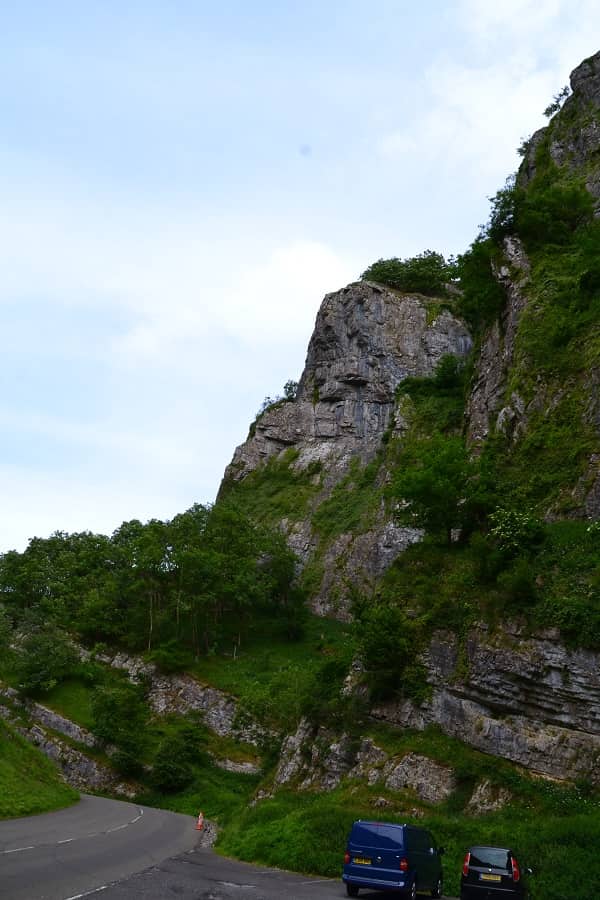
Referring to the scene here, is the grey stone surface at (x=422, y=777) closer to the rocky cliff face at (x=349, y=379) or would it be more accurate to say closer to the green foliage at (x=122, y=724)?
the green foliage at (x=122, y=724)

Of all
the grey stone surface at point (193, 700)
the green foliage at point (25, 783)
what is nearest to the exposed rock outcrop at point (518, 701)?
the green foliage at point (25, 783)

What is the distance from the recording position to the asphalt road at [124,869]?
42.0ft

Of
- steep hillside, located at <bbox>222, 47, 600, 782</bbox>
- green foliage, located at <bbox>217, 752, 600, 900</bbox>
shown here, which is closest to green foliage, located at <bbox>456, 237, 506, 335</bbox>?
steep hillside, located at <bbox>222, 47, 600, 782</bbox>

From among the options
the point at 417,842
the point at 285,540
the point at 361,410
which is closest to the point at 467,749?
the point at 417,842

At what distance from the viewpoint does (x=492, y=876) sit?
45.9ft

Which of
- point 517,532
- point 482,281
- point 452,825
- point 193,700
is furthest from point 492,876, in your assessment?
point 193,700

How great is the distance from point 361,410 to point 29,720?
141 feet

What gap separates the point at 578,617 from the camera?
72.1 ft

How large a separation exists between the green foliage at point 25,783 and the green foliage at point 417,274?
62267mm

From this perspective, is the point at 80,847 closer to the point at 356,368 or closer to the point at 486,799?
the point at 486,799

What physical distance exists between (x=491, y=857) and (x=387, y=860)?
7.04ft

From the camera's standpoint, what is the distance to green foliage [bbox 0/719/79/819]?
26.9 metres

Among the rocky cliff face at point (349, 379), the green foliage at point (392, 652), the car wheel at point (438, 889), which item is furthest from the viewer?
the rocky cliff face at point (349, 379)

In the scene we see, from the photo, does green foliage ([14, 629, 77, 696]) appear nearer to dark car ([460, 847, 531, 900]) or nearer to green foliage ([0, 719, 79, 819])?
green foliage ([0, 719, 79, 819])
